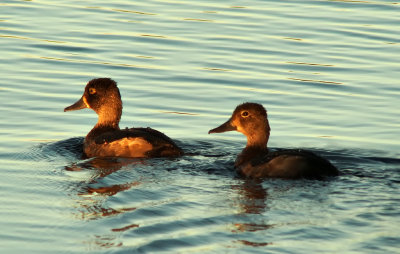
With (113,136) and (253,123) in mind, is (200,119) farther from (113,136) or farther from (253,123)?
(253,123)

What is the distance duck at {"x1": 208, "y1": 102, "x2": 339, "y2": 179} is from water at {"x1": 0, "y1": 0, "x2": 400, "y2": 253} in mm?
166

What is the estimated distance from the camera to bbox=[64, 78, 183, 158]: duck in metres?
12.9

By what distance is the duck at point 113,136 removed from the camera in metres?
12.9

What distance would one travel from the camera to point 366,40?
777 inches

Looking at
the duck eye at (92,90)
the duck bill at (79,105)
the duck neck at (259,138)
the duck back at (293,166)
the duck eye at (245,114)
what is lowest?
the duck back at (293,166)

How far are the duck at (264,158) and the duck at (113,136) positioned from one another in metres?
0.87

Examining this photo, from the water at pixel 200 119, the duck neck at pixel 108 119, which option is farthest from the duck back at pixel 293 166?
the duck neck at pixel 108 119

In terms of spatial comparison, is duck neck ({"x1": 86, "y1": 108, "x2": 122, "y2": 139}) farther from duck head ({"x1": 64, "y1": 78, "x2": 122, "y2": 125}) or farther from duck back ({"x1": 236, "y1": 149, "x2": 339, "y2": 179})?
duck back ({"x1": 236, "y1": 149, "x2": 339, "y2": 179})

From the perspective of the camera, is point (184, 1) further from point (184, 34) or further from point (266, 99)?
point (266, 99)

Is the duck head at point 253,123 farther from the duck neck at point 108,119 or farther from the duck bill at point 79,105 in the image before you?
the duck bill at point 79,105

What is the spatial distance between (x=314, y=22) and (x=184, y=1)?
3.54 m

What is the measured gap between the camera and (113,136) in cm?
1322

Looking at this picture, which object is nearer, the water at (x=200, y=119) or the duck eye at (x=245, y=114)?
the water at (x=200, y=119)

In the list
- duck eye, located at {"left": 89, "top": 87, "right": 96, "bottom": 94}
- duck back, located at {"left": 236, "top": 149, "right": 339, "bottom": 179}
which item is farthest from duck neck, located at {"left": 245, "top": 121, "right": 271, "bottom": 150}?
duck eye, located at {"left": 89, "top": 87, "right": 96, "bottom": 94}
